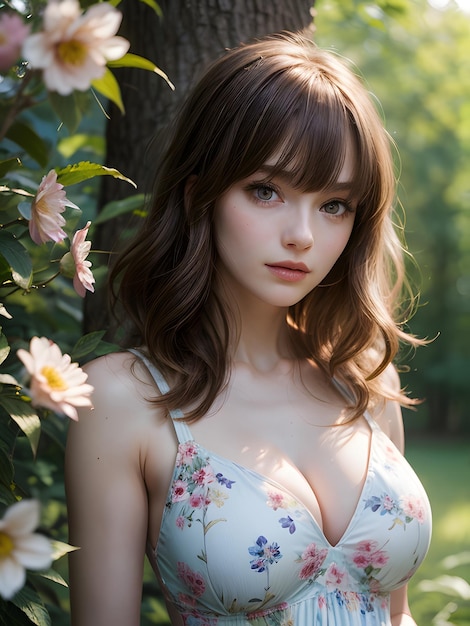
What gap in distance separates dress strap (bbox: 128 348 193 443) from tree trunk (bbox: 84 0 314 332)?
1.48 ft

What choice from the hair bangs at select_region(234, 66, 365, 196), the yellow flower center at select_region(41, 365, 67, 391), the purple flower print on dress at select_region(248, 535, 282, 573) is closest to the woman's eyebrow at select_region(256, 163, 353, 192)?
the hair bangs at select_region(234, 66, 365, 196)

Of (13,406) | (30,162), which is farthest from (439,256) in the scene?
(13,406)

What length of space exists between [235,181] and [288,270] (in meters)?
0.20

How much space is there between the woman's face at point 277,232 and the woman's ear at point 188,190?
0.28 feet

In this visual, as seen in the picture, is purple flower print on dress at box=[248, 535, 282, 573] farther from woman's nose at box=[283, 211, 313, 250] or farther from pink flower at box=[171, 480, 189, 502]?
woman's nose at box=[283, 211, 313, 250]

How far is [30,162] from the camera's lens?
2275 mm

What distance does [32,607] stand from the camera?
1104 millimetres

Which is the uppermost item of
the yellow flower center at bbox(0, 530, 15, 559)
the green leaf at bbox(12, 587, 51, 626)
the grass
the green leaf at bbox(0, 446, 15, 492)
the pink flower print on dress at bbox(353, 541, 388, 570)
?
the yellow flower center at bbox(0, 530, 15, 559)

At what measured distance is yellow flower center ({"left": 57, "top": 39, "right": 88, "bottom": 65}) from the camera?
84cm

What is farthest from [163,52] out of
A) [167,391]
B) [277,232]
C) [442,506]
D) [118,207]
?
[442,506]

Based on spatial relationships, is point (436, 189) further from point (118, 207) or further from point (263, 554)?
point (263, 554)

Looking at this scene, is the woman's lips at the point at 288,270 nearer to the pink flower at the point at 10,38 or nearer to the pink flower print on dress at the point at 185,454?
the pink flower print on dress at the point at 185,454

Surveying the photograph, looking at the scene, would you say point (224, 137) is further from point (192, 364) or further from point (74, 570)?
point (74, 570)

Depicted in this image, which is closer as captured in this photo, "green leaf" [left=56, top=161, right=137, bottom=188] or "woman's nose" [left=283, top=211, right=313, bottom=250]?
"green leaf" [left=56, top=161, right=137, bottom=188]
